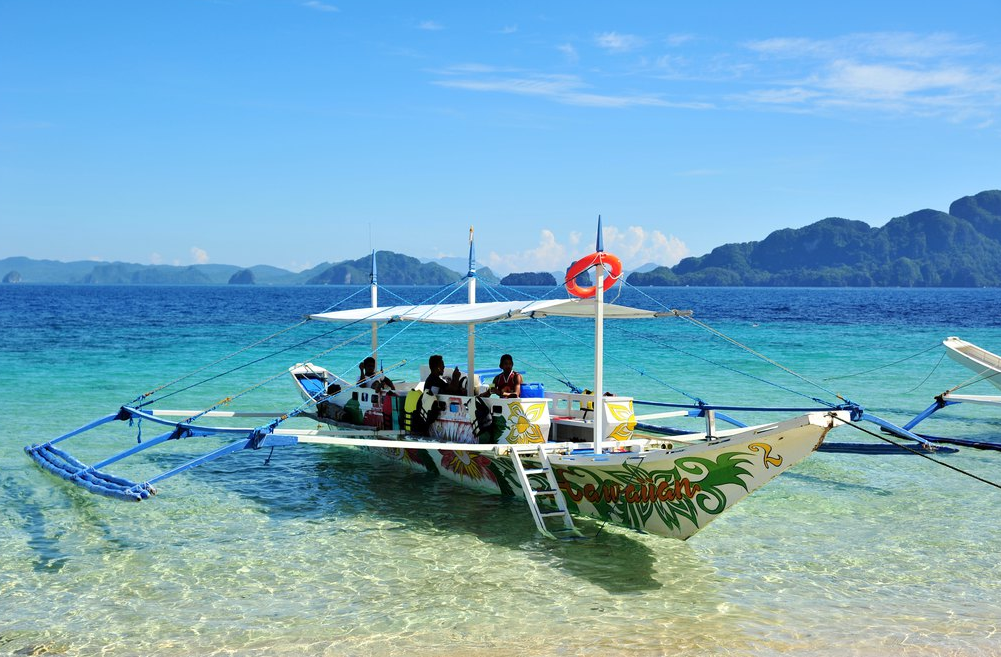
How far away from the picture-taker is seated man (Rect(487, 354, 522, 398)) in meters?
12.5

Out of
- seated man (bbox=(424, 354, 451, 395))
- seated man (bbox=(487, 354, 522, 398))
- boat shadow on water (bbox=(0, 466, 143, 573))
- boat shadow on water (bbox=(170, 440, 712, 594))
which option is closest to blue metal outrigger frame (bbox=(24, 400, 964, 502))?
boat shadow on water (bbox=(0, 466, 143, 573))

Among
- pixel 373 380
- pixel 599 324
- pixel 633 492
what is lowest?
pixel 633 492

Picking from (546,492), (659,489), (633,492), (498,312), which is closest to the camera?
(659,489)

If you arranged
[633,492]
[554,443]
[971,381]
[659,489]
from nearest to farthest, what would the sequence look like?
[659,489]
[633,492]
[554,443]
[971,381]

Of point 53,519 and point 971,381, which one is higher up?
point 971,381

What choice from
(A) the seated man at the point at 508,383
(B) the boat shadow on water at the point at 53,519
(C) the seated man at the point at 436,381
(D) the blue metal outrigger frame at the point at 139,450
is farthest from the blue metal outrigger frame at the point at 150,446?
(A) the seated man at the point at 508,383

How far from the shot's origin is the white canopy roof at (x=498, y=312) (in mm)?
12055

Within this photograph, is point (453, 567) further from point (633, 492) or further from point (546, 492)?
point (633, 492)

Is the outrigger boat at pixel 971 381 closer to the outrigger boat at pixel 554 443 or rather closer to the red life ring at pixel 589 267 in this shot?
the outrigger boat at pixel 554 443

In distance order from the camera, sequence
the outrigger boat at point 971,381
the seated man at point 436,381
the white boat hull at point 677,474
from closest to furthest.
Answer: the white boat hull at point 677,474 < the seated man at point 436,381 < the outrigger boat at point 971,381

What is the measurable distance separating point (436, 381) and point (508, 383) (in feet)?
4.76

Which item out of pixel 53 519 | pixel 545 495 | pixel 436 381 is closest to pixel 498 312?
pixel 436 381

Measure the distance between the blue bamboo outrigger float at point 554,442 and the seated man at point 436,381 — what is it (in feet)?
0.16

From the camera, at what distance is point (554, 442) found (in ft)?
40.7
